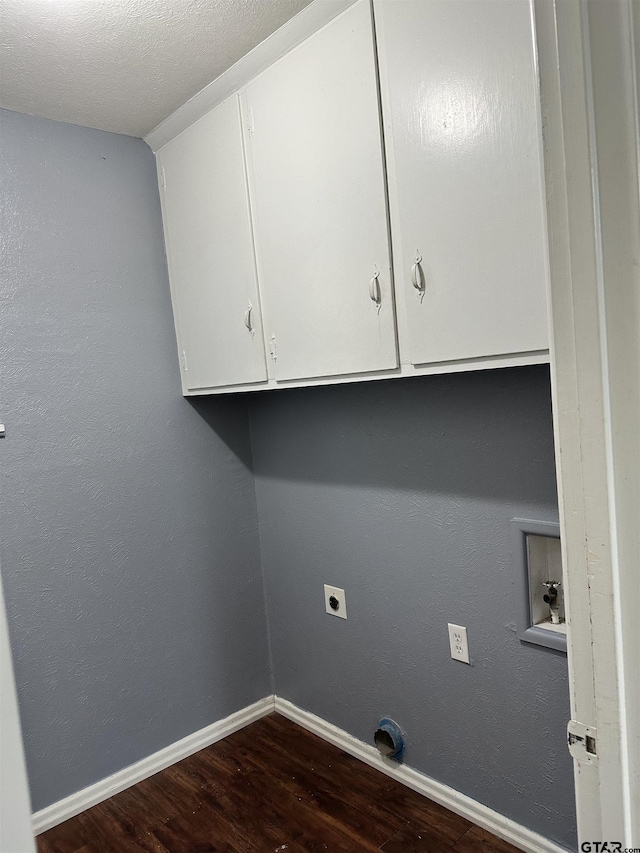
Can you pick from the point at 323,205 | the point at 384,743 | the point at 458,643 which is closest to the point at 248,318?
the point at 323,205

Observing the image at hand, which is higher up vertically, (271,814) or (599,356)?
(599,356)

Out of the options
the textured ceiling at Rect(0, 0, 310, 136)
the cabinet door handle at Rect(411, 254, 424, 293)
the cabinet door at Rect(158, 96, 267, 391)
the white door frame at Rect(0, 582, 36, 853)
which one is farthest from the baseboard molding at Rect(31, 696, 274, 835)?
the textured ceiling at Rect(0, 0, 310, 136)

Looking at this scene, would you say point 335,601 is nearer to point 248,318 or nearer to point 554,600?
point 554,600

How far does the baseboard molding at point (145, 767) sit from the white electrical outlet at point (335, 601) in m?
0.61

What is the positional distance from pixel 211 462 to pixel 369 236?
119 cm

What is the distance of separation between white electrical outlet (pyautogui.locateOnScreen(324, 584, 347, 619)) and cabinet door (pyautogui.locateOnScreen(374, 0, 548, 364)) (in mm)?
1046

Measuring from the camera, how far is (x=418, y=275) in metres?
1.38

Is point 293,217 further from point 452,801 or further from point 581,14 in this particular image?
point 452,801

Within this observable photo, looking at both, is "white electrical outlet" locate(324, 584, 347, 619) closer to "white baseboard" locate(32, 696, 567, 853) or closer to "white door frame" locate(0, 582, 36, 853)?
"white baseboard" locate(32, 696, 567, 853)

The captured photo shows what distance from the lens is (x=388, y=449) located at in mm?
1912

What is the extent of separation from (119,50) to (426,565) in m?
1.67

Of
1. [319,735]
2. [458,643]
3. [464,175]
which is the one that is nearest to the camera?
[464,175]

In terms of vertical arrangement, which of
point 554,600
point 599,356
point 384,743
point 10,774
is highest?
point 599,356

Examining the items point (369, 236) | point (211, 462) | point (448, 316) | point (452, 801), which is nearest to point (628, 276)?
point (448, 316)
